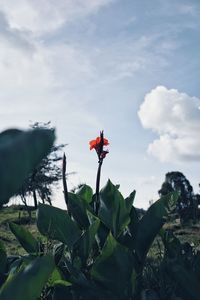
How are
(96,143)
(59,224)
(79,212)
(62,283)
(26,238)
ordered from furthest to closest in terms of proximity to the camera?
1. (96,143)
2. (79,212)
3. (26,238)
4. (59,224)
5. (62,283)

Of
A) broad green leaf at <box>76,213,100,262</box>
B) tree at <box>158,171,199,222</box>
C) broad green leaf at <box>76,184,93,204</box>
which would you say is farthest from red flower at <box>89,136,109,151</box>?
tree at <box>158,171,199,222</box>

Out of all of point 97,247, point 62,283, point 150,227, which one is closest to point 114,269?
point 62,283

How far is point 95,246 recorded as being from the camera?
10.3 ft

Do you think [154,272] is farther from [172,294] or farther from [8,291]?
[8,291]

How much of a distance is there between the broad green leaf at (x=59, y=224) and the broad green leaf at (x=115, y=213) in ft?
0.70

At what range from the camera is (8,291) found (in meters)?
1.07

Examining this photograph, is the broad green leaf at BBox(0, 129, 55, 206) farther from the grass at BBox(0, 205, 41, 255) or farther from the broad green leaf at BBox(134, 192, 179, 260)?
the grass at BBox(0, 205, 41, 255)

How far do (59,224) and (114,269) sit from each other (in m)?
0.61

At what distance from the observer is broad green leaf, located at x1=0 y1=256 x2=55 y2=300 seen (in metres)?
1.06

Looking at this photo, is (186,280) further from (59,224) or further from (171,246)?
(59,224)

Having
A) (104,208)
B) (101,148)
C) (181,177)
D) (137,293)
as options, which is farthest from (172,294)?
(181,177)

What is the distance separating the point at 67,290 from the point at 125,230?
713mm

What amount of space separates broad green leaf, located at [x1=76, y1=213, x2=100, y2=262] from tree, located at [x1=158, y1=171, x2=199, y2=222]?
11703mm

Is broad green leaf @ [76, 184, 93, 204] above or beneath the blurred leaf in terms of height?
above
